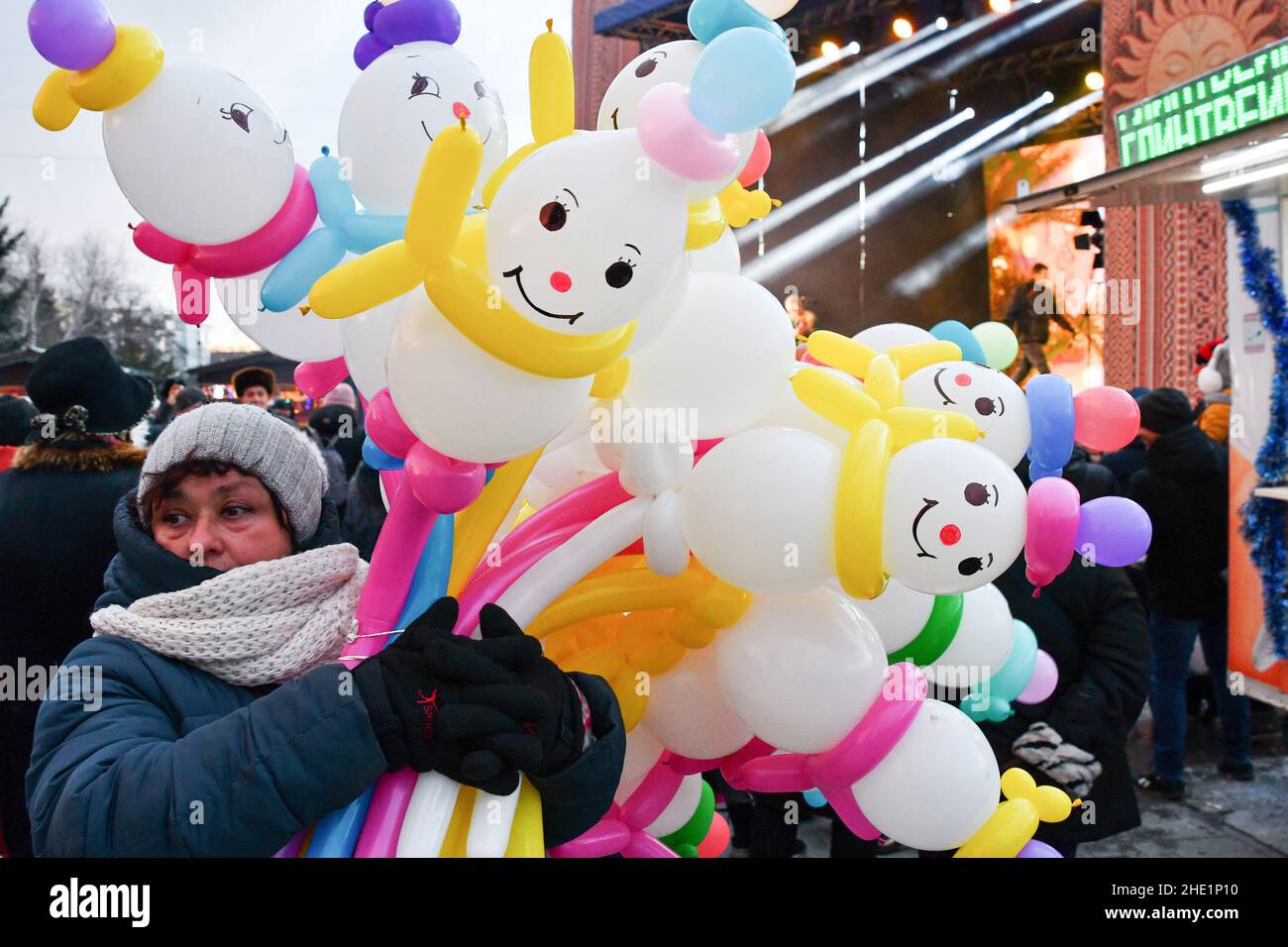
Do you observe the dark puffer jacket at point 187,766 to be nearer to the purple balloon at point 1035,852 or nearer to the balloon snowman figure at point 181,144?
the balloon snowman figure at point 181,144

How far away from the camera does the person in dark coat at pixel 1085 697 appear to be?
2150 millimetres

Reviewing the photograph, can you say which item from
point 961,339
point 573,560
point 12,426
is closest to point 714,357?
point 573,560

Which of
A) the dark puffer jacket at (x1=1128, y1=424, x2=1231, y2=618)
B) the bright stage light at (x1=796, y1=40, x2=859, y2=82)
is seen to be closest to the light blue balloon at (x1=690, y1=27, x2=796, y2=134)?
the dark puffer jacket at (x1=1128, y1=424, x2=1231, y2=618)

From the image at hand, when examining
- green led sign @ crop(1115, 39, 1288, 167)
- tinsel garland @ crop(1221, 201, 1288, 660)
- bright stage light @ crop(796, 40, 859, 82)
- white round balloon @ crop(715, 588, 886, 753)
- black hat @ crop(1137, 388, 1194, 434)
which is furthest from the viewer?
bright stage light @ crop(796, 40, 859, 82)

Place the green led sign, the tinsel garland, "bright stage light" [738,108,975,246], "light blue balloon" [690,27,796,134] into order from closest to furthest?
"light blue balloon" [690,27,796,134] < the green led sign < the tinsel garland < "bright stage light" [738,108,975,246]

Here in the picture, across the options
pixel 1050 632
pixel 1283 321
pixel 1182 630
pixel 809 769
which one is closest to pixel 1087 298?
pixel 1283 321

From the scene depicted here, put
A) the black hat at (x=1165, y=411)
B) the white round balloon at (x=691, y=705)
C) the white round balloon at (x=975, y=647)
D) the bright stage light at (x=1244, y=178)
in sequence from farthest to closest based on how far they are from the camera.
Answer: the bright stage light at (x=1244, y=178)
the black hat at (x=1165, y=411)
the white round balloon at (x=975, y=647)
the white round balloon at (x=691, y=705)

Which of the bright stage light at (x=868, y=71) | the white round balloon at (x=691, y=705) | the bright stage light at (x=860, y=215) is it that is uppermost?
the bright stage light at (x=868, y=71)

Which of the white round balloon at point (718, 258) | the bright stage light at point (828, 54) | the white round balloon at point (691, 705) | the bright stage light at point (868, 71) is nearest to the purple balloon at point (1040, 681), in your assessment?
the white round balloon at point (691, 705)

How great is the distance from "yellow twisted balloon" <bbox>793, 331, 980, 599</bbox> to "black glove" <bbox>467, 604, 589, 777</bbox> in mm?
311

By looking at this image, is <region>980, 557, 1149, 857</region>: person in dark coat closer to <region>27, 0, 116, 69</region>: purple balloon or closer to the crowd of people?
the crowd of people

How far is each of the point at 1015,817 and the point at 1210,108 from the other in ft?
11.6

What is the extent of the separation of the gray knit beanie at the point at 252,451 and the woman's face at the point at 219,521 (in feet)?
0.08

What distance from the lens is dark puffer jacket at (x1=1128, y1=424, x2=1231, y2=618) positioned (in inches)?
153
